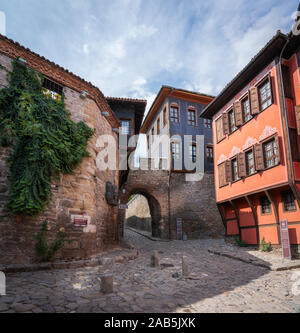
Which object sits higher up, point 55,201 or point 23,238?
point 55,201

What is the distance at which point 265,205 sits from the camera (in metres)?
11.0

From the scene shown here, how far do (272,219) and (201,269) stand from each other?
4.37 meters

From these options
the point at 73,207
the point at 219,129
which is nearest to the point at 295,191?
the point at 219,129

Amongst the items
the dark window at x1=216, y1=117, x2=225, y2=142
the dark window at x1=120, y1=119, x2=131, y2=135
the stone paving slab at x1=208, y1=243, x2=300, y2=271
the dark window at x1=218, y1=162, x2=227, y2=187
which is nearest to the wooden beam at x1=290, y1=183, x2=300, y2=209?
the stone paving slab at x1=208, y1=243, x2=300, y2=271

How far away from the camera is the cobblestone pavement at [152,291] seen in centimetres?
412

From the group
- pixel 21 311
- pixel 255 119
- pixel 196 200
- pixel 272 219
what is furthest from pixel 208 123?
pixel 21 311

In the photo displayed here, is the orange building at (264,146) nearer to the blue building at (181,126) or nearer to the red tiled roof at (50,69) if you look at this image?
the blue building at (181,126)

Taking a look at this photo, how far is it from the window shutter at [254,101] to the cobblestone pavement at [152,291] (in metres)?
6.64

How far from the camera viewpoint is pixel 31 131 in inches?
288

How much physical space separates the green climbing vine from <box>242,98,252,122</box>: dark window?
806 centimetres

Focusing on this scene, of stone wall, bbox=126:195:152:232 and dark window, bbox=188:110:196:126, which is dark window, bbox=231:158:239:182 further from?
stone wall, bbox=126:195:152:232

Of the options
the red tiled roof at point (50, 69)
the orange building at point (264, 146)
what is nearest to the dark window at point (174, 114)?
the orange building at point (264, 146)

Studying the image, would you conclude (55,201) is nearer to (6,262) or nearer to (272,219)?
(6,262)

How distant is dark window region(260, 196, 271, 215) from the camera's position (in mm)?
10738
